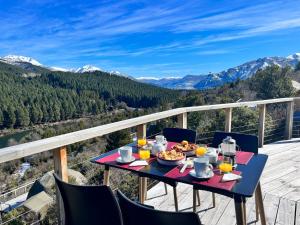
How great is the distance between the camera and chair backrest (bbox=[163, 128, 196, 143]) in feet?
9.07

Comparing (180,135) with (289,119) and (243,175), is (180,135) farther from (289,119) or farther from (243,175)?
(289,119)

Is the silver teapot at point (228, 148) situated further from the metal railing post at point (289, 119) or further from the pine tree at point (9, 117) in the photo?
the pine tree at point (9, 117)

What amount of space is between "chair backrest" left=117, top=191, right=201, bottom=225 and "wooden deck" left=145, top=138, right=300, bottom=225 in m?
1.48

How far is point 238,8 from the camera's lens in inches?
472

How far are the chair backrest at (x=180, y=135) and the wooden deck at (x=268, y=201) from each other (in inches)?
24.8

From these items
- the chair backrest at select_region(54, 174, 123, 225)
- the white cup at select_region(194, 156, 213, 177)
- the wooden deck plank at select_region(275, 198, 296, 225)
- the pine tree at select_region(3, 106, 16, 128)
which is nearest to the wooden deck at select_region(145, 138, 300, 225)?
the wooden deck plank at select_region(275, 198, 296, 225)

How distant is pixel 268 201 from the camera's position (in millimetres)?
2832

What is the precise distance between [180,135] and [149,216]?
1803 mm

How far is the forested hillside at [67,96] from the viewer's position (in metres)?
56.6

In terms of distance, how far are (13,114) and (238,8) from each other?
51.7 m

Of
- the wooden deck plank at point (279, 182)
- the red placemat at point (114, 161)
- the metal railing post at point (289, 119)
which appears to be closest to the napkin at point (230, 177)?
the red placemat at point (114, 161)

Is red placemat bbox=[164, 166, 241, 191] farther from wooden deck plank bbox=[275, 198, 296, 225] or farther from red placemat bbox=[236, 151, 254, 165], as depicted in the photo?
wooden deck plank bbox=[275, 198, 296, 225]

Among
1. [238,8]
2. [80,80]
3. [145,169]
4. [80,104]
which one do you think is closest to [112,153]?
[145,169]

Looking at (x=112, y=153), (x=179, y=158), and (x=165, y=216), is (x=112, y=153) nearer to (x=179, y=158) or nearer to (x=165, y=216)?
(x=179, y=158)
